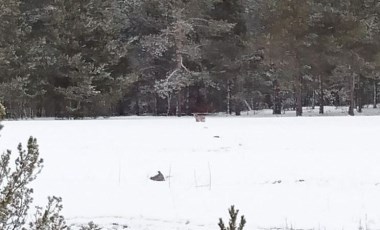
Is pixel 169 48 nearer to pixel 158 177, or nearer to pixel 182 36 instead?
pixel 182 36

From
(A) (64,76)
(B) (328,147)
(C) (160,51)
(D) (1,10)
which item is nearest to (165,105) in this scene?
(C) (160,51)

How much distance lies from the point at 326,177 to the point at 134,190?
11.5 feet

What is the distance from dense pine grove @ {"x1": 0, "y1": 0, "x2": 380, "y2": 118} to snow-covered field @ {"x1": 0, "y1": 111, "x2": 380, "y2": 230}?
40.5ft

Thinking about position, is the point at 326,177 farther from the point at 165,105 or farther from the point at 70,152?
the point at 165,105

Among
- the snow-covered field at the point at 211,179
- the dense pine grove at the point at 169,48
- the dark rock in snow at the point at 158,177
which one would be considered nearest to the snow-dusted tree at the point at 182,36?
the dense pine grove at the point at 169,48

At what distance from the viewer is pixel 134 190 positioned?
9.30 metres

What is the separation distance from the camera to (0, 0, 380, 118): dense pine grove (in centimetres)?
2708

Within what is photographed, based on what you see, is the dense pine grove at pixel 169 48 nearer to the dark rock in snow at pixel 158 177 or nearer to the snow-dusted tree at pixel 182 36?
the snow-dusted tree at pixel 182 36

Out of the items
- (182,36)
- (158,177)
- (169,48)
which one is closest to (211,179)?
(158,177)

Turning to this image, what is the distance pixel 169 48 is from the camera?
31.7 meters

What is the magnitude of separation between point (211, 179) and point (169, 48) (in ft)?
73.3

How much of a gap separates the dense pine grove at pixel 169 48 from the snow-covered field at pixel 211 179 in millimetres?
12352

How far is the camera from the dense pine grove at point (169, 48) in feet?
88.8

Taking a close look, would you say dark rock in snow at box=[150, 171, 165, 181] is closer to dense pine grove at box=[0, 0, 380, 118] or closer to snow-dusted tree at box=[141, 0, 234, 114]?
dense pine grove at box=[0, 0, 380, 118]
